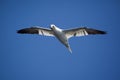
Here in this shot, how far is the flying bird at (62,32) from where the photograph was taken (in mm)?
18830

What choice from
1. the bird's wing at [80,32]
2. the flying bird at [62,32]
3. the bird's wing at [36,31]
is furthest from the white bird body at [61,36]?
the bird's wing at [36,31]

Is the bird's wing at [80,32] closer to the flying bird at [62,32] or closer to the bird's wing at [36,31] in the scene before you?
the flying bird at [62,32]

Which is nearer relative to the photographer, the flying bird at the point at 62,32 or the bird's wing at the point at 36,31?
the flying bird at the point at 62,32

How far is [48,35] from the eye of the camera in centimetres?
2066

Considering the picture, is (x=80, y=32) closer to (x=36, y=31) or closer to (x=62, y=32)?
(x=62, y=32)

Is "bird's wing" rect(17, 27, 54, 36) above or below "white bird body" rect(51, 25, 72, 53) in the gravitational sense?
above

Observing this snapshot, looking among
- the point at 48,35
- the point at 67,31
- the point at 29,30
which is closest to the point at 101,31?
the point at 67,31

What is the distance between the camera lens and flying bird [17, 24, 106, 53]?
61.8 ft

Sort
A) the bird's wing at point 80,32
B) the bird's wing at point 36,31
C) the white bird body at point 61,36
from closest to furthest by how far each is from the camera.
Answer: the white bird body at point 61,36, the bird's wing at point 80,32, the bird's wing at point 36,31

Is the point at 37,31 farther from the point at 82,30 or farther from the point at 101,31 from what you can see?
the point at 101,31

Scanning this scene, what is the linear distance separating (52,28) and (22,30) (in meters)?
3.50

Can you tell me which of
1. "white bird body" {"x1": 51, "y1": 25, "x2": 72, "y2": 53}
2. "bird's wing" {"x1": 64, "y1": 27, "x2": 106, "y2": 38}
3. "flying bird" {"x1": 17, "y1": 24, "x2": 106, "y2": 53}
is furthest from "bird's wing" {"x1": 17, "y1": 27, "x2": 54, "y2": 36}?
"white bird body" {"x1": 51, "y1": 25, "x2": 72, "y2": 53}

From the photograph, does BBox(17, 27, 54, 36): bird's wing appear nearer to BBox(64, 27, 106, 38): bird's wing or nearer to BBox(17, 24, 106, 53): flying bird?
BBox(17, 24, 106, 53): flying bird

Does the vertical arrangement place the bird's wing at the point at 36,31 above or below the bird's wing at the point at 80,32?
above
